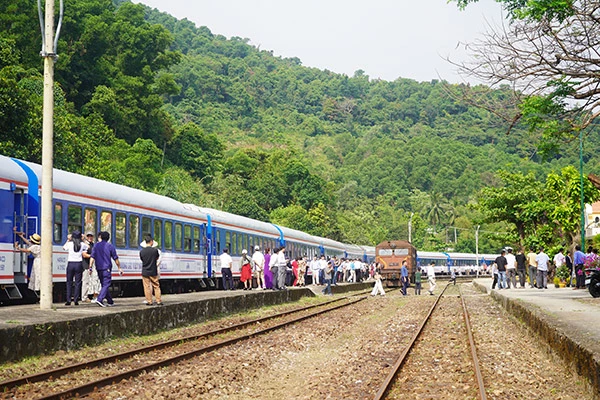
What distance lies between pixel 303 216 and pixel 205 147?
45.7ft

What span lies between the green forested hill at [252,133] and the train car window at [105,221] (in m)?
8.82

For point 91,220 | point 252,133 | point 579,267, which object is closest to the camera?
point 91,220

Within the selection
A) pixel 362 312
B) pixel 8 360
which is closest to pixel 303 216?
pixel 362 312

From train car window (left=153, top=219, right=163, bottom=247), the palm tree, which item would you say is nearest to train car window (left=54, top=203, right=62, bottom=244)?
train car window (left=153, top=219, right=163, bottom=247)

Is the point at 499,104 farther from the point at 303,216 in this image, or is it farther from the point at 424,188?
the point at 424,188

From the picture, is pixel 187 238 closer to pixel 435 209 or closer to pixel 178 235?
pixel 178 235

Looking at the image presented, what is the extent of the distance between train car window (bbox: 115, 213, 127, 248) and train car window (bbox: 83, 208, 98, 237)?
1.28m

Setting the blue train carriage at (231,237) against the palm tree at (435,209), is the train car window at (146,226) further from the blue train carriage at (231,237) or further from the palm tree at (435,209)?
the palm tree at (435,209)

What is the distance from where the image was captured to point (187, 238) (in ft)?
89.2

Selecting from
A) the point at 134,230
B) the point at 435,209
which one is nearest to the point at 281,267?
the point at 134,230

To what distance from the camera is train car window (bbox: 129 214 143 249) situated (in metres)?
22.2

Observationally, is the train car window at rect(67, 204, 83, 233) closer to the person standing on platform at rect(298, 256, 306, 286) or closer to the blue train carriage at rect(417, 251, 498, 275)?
the person standing on platform at rect(298, 256, 306, 286)

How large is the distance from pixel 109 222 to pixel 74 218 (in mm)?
2017

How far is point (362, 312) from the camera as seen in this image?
25922 millimetres
